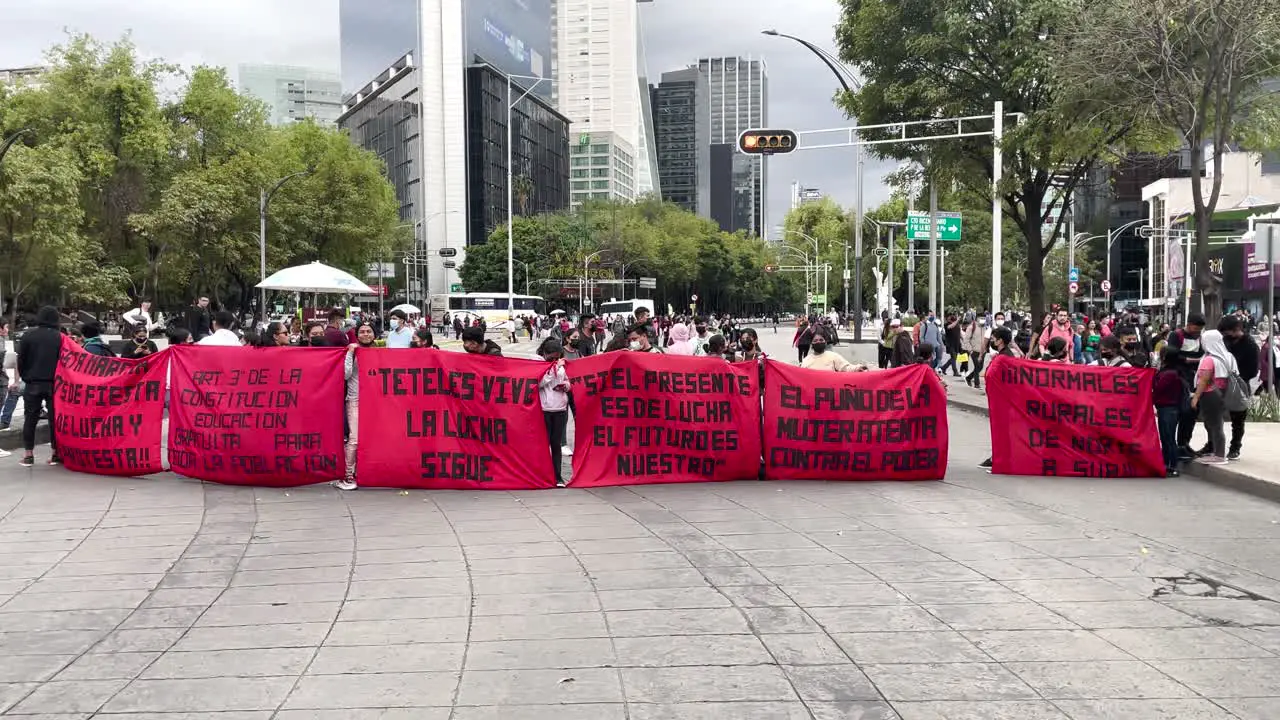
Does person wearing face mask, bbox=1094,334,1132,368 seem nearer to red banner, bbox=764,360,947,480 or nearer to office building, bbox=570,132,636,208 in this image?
red banner, bbox=764,360,947,480

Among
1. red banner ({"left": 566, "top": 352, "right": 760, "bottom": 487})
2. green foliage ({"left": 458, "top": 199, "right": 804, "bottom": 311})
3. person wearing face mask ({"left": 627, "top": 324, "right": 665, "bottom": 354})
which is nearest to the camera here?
red banner ({"left": 566, "top": 352, "right": 760, "bottom": 487})

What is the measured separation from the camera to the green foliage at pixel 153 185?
4406cm

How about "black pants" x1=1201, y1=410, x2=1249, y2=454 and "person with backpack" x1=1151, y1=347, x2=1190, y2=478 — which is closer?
"person with backpack" x1=1151, y1=347, x2=1190, y2=478

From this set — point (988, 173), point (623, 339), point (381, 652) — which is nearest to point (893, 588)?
point (381, 652)

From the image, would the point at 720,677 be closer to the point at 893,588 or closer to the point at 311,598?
the point at 893,588

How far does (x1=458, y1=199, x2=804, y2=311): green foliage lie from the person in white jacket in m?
85.5

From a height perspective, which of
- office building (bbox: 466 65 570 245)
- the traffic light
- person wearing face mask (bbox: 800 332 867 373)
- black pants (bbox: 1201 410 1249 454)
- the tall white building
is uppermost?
the tall white building

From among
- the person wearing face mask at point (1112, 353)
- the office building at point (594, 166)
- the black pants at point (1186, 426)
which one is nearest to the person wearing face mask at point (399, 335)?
the person wearing face mask at point (1112, 353)

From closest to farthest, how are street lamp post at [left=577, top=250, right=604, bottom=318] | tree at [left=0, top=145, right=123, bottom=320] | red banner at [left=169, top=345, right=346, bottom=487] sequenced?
1. red banner at [left=169, top=345, right=346, bottom=487]
2. tree at [left=0, top=145, right=123, bottom=320]
3. street lamp post at [left=577, top=250, right=604, bottom=318]

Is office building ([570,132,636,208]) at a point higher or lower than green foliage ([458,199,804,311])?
higher

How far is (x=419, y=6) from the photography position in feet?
378

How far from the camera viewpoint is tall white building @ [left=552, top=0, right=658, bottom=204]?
618 ft

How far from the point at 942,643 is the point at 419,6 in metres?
119

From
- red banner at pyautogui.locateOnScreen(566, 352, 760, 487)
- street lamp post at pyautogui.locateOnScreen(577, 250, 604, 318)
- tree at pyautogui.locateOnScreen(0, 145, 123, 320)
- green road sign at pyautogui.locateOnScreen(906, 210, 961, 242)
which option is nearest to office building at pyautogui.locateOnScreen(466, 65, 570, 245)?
street lamp post at pyautogui.locateOnScreen(577, 250, 604, 318)
